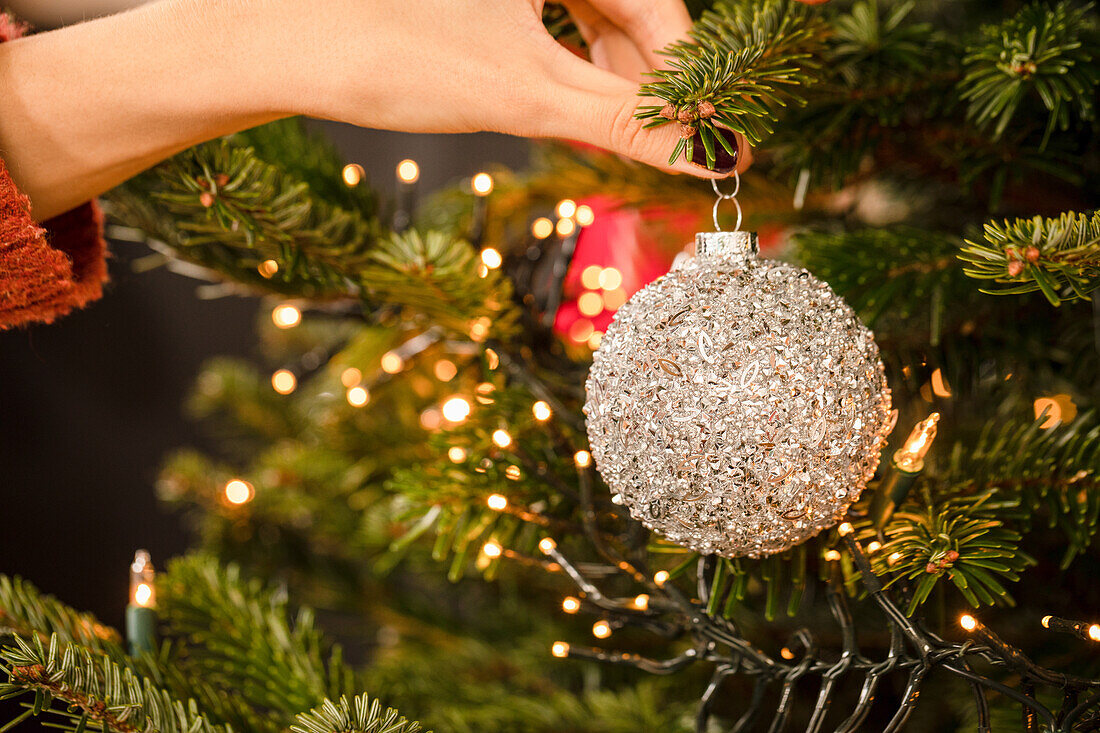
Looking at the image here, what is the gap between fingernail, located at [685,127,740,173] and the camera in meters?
0.31

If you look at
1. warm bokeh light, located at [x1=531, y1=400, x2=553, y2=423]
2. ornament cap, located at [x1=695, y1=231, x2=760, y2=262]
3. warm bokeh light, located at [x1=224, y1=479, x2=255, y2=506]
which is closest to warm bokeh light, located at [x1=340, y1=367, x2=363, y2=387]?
warm bokeh light, located at [x1=224, y1=479, x2=255, y2=506]

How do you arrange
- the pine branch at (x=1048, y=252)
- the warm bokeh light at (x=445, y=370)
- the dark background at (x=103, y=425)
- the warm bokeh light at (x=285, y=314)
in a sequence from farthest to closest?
the dark background at (x=103, y=425)
the warm bokeh light at (x=445, y=370)
the warm bokeh light at (x=285, y=314)
the pine branch at (x=1048, y=252)

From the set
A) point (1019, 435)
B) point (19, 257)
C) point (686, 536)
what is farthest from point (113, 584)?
point (1019, 435)

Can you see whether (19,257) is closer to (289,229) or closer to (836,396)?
(289,229)

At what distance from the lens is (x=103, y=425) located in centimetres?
93

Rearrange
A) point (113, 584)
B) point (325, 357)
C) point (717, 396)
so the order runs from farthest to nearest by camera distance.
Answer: point (113, 584), point (325, 357), point (717, 396)

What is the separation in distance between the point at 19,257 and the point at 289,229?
0.39 ft

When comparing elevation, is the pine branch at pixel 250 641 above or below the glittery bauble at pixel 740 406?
below

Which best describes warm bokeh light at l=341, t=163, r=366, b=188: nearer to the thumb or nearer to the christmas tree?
the christmas tree

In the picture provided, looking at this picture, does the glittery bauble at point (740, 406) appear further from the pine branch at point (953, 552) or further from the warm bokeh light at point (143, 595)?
the warm bokeh light at point (143, 595)

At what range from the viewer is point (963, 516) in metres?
0.31

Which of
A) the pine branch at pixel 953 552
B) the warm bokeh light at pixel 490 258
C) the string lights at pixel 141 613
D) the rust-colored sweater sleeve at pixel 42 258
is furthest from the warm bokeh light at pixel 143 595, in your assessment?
the pine branch at pixel 953 552

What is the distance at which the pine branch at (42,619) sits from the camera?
1.14ft

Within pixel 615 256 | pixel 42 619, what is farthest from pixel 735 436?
pixel 615 256
